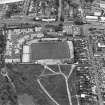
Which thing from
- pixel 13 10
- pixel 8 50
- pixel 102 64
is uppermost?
pixel 13 10

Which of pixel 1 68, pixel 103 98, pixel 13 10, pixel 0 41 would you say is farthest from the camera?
pixel 13 10

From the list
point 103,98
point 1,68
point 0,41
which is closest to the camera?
point 103,98

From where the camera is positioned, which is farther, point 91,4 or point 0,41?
point 91,4

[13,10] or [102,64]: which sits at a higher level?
[13,10]

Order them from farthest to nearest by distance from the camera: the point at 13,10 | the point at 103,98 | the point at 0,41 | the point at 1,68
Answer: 1. the point at 13,10
2. the point at 0,41
3. the point at 1,68
4. the point at 103,98

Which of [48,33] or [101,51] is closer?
[101,51]

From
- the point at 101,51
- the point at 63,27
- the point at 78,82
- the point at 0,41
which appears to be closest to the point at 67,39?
the point at 63,27

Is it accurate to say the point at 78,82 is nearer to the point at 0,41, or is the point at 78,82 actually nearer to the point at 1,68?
the point at 1,68

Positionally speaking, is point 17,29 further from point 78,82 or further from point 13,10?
point 78,82

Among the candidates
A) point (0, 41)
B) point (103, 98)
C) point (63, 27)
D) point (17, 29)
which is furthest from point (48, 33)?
point (103, 98)
